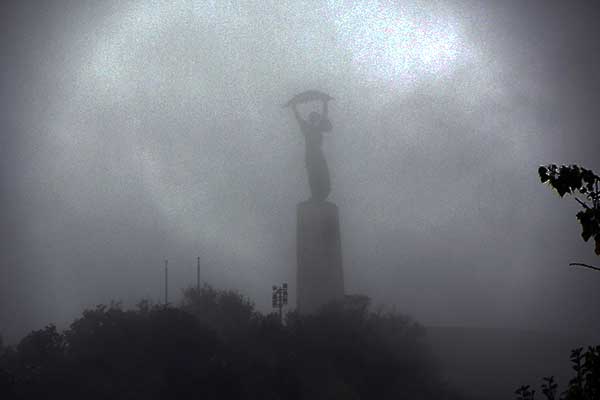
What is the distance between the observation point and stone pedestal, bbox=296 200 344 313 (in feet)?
145

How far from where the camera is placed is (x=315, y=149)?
47469mm

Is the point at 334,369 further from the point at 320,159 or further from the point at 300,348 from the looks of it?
the point at 320,159

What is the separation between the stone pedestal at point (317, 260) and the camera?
4431 cm

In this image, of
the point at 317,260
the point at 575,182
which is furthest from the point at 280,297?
the point at 575,182

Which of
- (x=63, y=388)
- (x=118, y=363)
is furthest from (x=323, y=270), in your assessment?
(x=63, y=388)

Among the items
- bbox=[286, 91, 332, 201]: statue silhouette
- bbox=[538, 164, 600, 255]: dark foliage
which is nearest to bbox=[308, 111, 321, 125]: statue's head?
bbox=[286, 91, 332, 201]: statue silhouette

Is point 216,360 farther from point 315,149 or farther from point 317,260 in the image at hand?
point 315,149

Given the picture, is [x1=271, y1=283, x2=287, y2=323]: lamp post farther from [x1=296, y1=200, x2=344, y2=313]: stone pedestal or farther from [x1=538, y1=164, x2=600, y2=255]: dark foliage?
[x1=538, y1=164, x2=600, y2=255]: dark foliage

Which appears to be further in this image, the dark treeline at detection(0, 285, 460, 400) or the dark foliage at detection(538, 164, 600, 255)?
the dark treeline at detection(0, 285, 460, 400)

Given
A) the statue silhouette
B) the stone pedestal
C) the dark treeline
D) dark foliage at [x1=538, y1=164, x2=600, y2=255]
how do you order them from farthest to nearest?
the statue silhouette → the stone pedestal → the dark treeline → dark foliage at [x1=538, y1=164, x2=600, y2=255]

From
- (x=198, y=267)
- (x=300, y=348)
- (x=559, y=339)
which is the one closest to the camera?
(x=300, y=348)

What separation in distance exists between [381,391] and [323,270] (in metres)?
9.64

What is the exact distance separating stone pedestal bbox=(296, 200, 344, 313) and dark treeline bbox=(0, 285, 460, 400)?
6.01ft

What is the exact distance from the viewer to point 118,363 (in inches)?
1353
